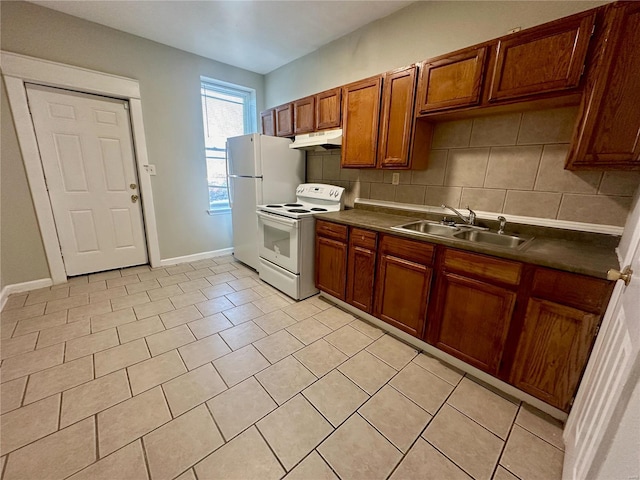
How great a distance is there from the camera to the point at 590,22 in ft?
4.15

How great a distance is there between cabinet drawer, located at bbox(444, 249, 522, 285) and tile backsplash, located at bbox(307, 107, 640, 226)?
642 mm

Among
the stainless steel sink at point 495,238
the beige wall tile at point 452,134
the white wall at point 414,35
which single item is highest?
the white wall at point 414,35

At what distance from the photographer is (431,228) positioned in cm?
218

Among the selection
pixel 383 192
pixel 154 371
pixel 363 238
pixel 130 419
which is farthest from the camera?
pixel 383 192

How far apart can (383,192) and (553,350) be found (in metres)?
1.73

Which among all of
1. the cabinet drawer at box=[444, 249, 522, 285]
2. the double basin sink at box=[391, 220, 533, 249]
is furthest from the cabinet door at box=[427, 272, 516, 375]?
the double basin sink at box=[391, 220, 533, 249]

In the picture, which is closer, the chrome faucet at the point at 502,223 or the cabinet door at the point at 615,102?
the cabinet door at the point at 615,102

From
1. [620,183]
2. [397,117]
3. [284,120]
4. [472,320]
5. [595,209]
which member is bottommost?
[472,320]

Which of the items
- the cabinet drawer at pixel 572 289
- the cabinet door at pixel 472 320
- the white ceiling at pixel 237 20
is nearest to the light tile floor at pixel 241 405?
the cabinet door at pixel 472 320

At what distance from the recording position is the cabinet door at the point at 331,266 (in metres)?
2.32

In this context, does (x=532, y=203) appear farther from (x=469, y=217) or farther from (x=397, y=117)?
(x=397, y=117)

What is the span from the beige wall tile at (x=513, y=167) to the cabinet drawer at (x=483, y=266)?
0.73 m

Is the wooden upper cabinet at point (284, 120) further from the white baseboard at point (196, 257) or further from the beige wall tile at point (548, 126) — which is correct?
the beige wall tile at point (548, 126)

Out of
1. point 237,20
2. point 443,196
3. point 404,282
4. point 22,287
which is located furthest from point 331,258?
point 22,287
